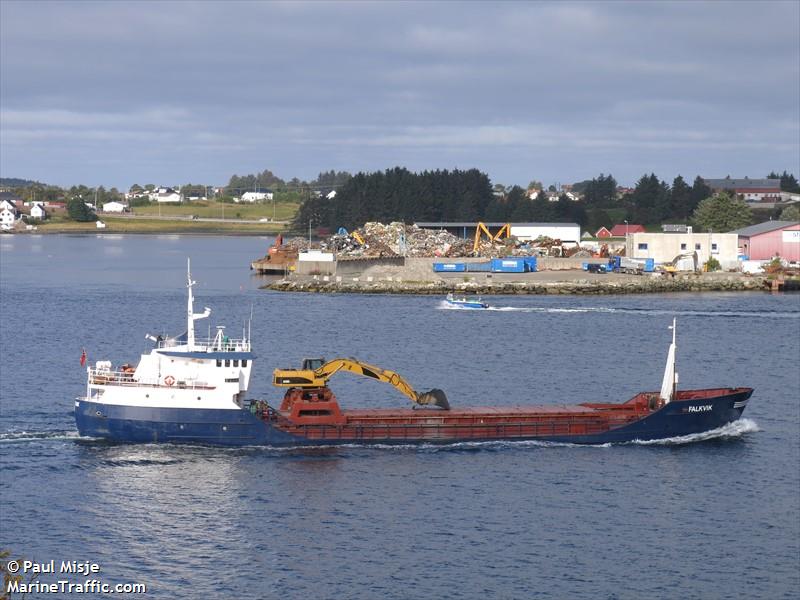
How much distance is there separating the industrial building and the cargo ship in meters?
88.9

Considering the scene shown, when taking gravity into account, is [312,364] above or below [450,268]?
below

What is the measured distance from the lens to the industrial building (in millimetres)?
140750

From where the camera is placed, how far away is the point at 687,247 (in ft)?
464

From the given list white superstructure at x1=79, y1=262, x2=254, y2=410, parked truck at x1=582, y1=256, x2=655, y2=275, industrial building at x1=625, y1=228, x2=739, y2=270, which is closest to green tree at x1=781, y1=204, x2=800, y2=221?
industrial building at x1=625, y1=228, x2=739, y2=270

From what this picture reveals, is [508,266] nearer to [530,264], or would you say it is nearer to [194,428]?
[530,264]

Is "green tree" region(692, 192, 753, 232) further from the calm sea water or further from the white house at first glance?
the calm sea water

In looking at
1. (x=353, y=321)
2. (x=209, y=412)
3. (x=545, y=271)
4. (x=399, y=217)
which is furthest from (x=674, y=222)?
(x=209, y=412)

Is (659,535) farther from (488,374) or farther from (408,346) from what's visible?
(408,346)

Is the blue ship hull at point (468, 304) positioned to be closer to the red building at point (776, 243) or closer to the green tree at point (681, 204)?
the red building at point (776, 243)

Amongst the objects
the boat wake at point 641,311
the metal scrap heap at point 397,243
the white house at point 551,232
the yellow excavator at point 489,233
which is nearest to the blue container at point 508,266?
the metal scrap heap at point 397,243

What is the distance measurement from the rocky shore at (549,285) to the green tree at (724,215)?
131ft

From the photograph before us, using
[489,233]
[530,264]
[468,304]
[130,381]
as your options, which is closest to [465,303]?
[468,304]

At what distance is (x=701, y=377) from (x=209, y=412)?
3397 centimetres

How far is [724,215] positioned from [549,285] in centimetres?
5577
